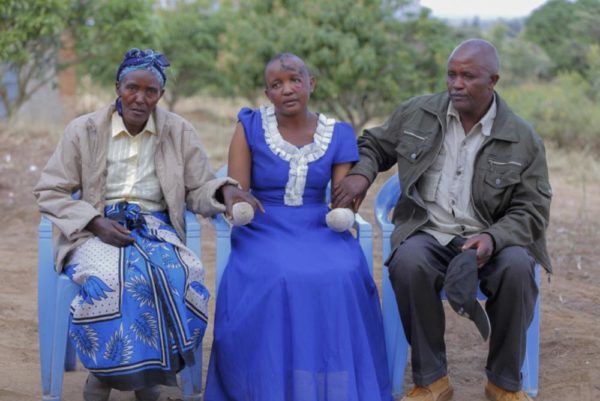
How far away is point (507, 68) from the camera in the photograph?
64.3 ft

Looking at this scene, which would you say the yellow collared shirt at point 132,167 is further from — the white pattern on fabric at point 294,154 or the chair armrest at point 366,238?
the chair armrest at point 366,238

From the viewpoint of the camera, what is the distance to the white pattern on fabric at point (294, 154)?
391cm

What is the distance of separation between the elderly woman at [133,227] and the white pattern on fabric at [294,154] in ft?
0.78

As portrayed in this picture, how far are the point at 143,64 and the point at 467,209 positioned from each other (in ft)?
5.12

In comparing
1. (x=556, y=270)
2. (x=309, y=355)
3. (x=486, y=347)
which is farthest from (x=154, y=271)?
(x=556, y=270)

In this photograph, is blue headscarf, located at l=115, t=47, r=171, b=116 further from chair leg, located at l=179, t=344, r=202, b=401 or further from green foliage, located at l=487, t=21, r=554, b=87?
green foliage, located at l=487, t=21, r=554, b=87

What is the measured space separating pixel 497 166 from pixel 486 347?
4.18 ft

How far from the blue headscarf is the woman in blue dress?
418 mm

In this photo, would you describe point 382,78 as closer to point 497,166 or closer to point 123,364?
point 497,166

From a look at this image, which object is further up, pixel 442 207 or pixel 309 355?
pixel 442 207

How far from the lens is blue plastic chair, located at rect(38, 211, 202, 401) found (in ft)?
12.2

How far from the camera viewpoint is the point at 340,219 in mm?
3750

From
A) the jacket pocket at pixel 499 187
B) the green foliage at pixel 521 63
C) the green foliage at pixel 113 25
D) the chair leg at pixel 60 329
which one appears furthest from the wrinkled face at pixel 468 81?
the green foliage at pixel 521 63

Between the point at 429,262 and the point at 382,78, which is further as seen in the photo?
the point at 382,78
